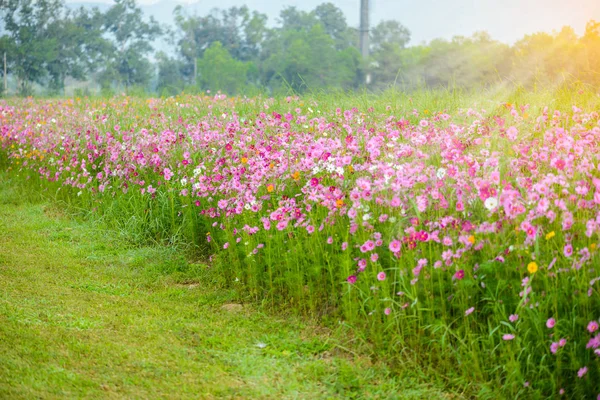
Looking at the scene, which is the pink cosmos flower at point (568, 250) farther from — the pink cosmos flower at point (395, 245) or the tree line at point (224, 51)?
the tree line at point (224, 51)

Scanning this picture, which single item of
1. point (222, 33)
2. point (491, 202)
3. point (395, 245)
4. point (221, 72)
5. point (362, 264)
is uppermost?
point (222, 33)

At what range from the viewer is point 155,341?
3496mm

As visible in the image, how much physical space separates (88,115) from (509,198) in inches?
293

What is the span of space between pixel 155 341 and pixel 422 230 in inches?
64.3

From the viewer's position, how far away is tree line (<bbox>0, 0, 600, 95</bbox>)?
84.0 ft

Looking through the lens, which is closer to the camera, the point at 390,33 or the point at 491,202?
Answer: the point at 491,202

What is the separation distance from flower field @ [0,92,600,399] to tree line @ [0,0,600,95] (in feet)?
48.8

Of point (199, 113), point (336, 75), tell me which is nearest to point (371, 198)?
point (199, 113)

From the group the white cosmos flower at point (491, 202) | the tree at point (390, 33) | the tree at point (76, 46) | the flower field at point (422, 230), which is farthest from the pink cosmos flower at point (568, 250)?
the tree at point (390, 33)

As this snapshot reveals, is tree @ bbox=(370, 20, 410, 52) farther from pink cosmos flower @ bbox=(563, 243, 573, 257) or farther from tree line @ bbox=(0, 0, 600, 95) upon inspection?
pink cosmos flower @ bbox=(563, 243, 573, 257)

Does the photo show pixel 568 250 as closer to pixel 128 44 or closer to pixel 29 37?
pixel 29 37

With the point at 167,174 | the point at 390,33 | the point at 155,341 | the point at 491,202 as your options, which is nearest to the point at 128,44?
the point at 390,33

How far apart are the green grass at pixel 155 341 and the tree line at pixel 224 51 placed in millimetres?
15901

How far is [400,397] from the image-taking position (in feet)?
9.44
